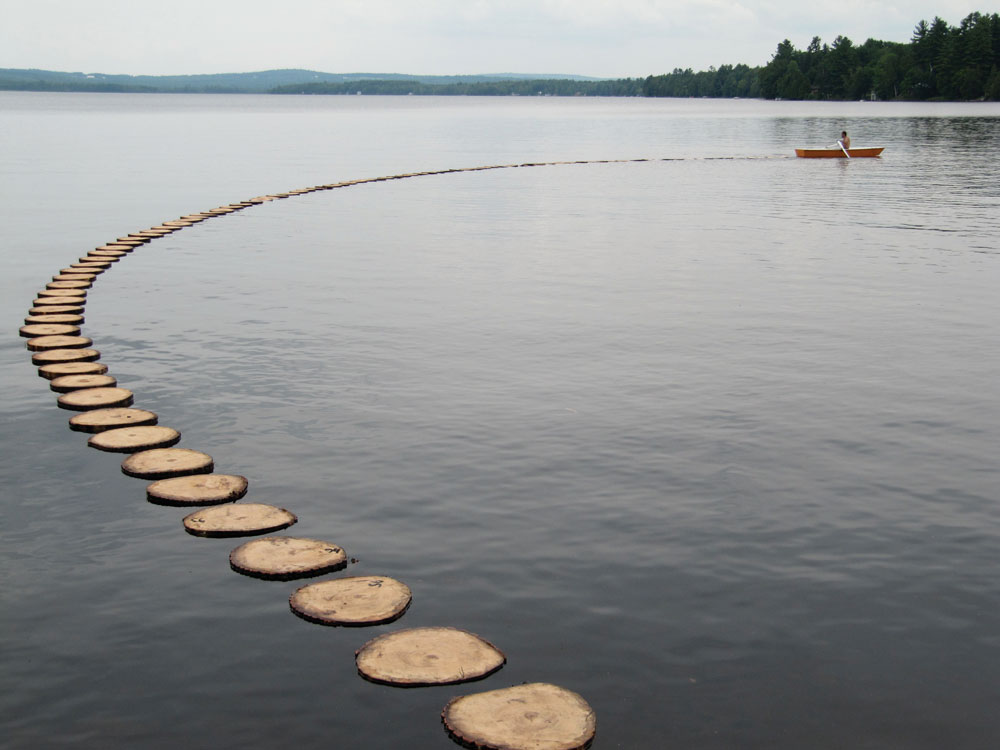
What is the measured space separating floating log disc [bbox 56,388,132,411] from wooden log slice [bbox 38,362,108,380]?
0.83 m

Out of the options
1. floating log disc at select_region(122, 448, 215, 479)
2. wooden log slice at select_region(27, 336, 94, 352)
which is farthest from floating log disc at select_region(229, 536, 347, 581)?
wooden log slice at select_region(27, 336, 94, 352)

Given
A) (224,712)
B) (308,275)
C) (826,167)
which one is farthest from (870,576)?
(826,167)

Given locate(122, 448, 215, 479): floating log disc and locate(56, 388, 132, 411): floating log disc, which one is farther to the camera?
locate(56, 388, 132, 411): floating log disc

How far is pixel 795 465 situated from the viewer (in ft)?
33.9

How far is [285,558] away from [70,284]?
526 inches

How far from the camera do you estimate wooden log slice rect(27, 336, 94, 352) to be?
49.0ft

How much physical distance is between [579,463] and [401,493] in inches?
71.9

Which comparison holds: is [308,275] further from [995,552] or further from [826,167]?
[826,167]

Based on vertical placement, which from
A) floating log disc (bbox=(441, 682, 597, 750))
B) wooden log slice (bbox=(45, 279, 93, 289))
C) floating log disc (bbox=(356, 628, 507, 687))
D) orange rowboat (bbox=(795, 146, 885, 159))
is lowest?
floating log disc (bbox=(441, 682, 597, 750))

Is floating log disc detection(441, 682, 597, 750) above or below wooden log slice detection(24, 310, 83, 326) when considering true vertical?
below

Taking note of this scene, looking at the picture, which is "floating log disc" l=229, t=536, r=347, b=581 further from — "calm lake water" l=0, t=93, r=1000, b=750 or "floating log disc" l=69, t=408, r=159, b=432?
"floating log disc" l=69, t=408, r=159, b=432

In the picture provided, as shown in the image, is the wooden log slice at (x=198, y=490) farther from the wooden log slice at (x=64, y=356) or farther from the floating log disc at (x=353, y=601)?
the wooden log slice at (x=64, y=356)

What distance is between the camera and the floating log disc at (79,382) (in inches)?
508

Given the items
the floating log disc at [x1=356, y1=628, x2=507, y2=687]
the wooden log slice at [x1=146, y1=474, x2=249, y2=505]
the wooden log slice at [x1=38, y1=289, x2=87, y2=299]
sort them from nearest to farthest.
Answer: the floating log disc at [x1=356, y1=628, x2=507, y2=687] → the wooden log slice at [x1=146, y1=474, x2=249, y2=505] → the wooden log slice at [x1=38, y1=289, x2=87, y2=299]
